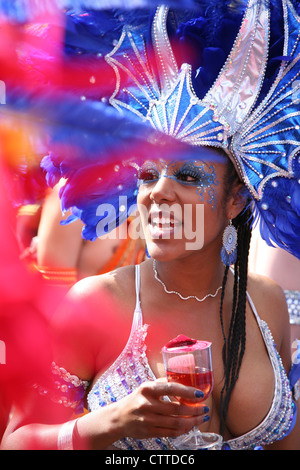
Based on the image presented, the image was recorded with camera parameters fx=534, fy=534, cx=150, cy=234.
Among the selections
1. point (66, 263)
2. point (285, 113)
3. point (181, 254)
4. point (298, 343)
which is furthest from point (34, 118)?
point (66, 263)

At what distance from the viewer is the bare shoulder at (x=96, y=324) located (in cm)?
193

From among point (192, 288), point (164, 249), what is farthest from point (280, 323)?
point (164, 249)

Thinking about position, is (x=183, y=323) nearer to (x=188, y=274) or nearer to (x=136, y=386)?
(x=188, y=274)

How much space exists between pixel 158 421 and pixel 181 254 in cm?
64

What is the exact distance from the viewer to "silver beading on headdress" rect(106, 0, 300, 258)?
2139 mm

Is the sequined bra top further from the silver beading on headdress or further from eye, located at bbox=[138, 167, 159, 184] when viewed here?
the silver beading on headdress

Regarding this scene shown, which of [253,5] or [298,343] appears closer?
[253,5]

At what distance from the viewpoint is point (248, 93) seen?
7.13 ft

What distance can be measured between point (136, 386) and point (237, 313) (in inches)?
21.5

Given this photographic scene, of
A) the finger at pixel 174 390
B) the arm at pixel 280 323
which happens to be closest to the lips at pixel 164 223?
the finger at pixel 174 390

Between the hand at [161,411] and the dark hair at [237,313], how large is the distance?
47 centimetres

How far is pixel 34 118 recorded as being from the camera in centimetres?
58

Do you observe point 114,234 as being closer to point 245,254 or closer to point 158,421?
point 245,254

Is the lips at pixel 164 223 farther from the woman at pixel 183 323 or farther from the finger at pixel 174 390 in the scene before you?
the finger at pixel 174 390
